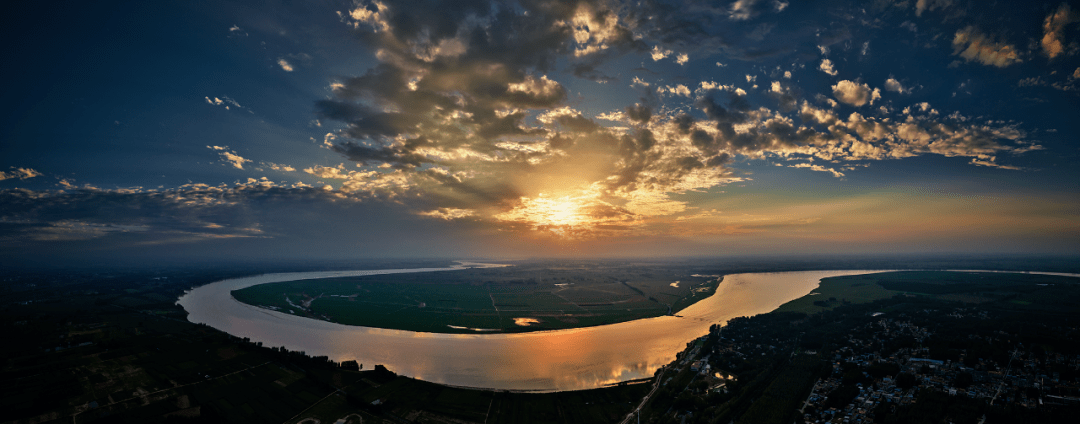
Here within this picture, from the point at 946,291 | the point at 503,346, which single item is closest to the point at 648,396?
the point at 503,346

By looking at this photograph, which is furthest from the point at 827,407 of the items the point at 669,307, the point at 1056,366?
the point at 669,307

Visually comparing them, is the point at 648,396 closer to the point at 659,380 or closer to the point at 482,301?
the point at 659,380

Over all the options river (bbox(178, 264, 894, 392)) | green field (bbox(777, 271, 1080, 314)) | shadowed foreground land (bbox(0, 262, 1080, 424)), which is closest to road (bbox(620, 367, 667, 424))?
shadowed foreground land (bbox(0, 262, 1080, 424))

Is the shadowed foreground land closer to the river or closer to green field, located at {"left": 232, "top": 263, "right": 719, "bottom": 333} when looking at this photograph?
the river

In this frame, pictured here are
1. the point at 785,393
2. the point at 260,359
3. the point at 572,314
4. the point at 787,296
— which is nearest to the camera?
the point at 785,393

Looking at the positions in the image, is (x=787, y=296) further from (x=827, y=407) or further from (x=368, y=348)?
(x=368, y=348)
